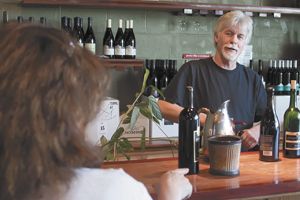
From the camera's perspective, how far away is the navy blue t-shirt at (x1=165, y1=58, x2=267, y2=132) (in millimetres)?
2326

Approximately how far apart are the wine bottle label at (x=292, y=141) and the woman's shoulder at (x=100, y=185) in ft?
3.46

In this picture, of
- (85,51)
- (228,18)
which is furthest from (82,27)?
(85,51)

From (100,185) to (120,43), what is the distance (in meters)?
2.64

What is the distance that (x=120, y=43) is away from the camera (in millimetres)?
3350

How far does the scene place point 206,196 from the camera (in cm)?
127

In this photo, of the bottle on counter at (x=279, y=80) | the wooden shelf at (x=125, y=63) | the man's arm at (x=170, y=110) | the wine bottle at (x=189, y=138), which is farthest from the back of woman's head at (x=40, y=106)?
the bottle on counter at (x=279, y=80)

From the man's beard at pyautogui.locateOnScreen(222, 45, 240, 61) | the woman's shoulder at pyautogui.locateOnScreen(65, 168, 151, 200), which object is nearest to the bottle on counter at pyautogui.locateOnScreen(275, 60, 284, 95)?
the man's beard at pyautogui.locateOnScreen(222, 45, 240, 61)

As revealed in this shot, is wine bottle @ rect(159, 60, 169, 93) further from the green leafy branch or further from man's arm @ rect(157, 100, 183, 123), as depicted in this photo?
the green leafy branch

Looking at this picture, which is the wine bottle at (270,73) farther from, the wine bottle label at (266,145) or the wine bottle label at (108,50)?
the wine bottle label at (266,145)

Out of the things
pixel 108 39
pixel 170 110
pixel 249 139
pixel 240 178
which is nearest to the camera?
pixel 240 178

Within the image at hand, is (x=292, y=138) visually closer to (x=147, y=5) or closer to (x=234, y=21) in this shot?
(x=234, y=21)

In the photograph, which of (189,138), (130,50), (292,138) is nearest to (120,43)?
(130,50)

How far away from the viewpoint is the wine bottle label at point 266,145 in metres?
1.66

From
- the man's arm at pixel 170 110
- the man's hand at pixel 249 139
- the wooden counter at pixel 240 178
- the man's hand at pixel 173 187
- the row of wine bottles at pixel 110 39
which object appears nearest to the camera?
the man's hand at pixel 173 187
